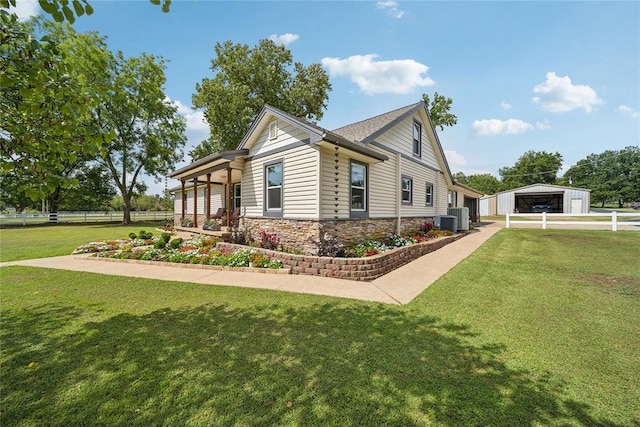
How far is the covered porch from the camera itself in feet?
34.5

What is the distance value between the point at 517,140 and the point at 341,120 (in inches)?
656

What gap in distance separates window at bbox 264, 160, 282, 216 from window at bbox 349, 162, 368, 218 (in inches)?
101

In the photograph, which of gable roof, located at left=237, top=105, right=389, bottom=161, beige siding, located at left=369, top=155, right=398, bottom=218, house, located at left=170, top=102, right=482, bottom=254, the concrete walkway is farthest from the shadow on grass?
beige siding, located at left=369, top=155, right=398, bottom=218

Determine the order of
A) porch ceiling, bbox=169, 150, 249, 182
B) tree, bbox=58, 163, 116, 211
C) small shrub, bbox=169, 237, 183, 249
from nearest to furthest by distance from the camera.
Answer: small shrub, bbox=169, 237, 183, 249 → porch ceiling, bbox=169, 150, 249, 182 → tree, bbox=58, 163, 116, 211

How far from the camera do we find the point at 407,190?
12.2 metres

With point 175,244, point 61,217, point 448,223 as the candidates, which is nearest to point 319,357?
point 175,244

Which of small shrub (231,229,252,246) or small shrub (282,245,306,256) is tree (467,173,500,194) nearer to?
small shrub (231,229,252,246)

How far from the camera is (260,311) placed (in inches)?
167

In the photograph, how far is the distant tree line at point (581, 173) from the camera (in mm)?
52875

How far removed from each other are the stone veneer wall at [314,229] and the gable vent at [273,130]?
3050 millimetres

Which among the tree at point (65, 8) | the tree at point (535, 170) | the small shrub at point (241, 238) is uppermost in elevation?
the tree at point (535, 170)

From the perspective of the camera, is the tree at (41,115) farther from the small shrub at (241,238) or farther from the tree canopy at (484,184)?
the tree canopy at (484,184)

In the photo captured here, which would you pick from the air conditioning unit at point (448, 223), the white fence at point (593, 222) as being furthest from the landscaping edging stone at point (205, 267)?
the white fence at point (593, 222)

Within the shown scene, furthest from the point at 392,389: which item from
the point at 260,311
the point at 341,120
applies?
the point at 341,120
